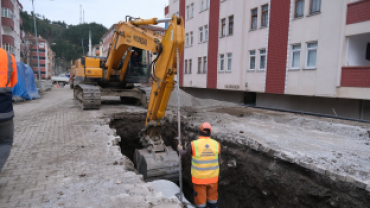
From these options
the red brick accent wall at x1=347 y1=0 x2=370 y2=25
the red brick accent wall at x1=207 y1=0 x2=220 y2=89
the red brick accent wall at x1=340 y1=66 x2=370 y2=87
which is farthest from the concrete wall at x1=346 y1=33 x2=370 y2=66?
the red brick accent wall at x1=207 y1=0 x2=220 y2=89

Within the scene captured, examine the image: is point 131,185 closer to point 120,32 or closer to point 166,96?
point 166,96

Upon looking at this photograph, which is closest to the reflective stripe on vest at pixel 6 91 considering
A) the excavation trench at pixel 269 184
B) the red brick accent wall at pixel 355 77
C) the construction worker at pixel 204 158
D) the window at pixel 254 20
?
the construction worker at pixel 204 158

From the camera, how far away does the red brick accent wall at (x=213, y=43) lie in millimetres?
20891

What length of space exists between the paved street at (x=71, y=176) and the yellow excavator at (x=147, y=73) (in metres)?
1.13

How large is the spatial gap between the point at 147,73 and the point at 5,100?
812cm

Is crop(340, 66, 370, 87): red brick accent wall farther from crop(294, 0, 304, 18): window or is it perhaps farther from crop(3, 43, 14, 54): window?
crop(3, 43, 14, 54): window

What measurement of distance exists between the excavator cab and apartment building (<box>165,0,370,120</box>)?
845 centimetres

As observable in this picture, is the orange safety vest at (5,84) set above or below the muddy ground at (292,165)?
above

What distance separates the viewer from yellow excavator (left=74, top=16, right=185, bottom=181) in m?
5.95

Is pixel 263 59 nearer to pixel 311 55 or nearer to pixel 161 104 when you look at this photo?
pixel 311 55

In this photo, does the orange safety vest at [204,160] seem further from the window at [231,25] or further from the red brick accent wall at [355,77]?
the window at [231,25]

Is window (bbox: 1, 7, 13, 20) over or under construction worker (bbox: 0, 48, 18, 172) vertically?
over

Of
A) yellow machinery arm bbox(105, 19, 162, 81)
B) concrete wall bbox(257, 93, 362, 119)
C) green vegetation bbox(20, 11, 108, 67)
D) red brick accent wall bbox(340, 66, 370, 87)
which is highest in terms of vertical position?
green vegetation bbox(20, 11, 108, 67)

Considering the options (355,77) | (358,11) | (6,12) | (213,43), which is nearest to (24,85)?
(213,43)
